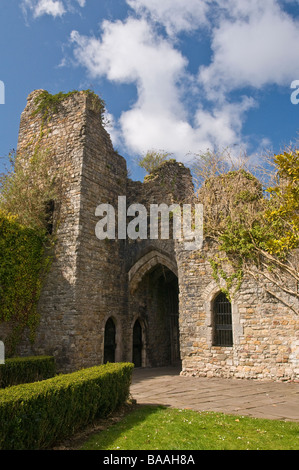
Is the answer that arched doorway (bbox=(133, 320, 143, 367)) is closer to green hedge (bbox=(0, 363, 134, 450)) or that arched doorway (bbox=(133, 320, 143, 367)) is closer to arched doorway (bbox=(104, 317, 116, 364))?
arched doorway (bbox=(104, 317, 116, 364))

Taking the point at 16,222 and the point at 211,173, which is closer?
the point at 16,222

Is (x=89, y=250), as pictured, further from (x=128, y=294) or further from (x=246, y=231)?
(x=246, y=231)

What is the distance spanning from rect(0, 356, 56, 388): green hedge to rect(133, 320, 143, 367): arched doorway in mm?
4731

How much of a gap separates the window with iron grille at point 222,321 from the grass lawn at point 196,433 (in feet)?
16.6

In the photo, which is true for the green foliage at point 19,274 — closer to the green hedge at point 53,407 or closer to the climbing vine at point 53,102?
the climbing vine at point 53,102

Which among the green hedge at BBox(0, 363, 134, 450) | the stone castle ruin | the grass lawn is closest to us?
the green hedge at BBox(0, 363, 134, 450)

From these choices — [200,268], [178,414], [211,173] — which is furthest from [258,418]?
[211,173]

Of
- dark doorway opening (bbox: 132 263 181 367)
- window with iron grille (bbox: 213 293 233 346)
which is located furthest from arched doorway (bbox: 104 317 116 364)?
window with iron grille (bbox: 213 293 233 346)

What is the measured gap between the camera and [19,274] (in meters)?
11.7

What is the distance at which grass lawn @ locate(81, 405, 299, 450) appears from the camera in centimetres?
438
